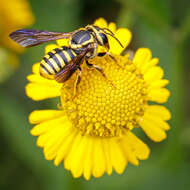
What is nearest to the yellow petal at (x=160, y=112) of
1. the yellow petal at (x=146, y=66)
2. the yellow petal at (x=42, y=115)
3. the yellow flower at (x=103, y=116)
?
the yellow flower at (x=103, y=116)

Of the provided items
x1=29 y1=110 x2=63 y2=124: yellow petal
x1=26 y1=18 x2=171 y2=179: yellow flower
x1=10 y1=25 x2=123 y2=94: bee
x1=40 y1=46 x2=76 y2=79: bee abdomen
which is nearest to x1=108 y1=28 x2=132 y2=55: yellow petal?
x1=26 y1=18 x2=171 y2=179: yellow flower

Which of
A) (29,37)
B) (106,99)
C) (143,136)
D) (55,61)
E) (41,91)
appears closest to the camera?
(55,61)

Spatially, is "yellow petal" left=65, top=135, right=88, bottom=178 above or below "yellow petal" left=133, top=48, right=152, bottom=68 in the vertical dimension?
below

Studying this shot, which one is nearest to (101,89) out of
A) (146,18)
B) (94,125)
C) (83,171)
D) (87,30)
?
(94,125)

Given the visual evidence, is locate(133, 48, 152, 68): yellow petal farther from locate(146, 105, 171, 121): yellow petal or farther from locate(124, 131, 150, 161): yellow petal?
locate(124, 131, 150, 161): yellow petal

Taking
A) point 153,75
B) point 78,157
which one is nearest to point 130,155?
point 78,157

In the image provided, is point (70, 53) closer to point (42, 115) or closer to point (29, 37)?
point (29, 37)

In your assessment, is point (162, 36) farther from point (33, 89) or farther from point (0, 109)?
point (0, 109)
